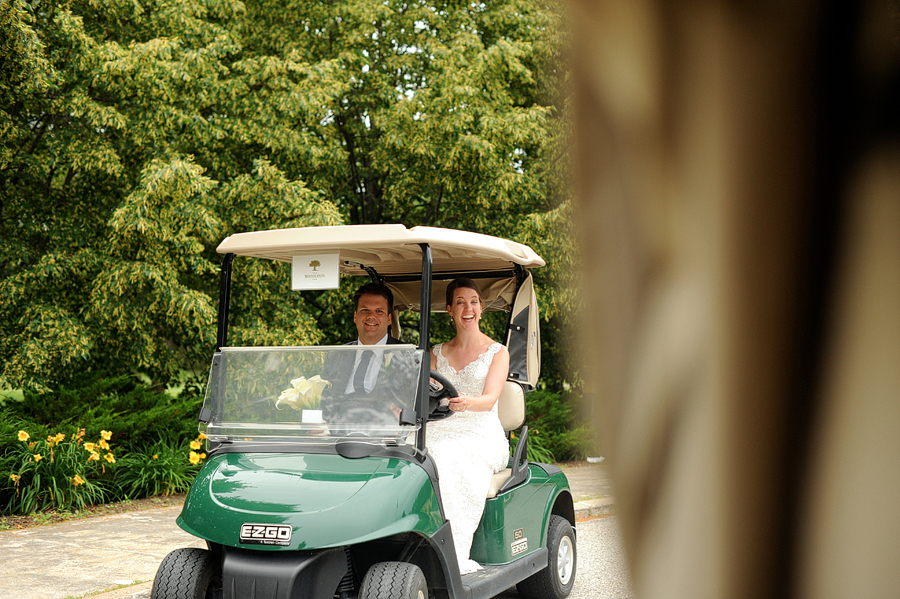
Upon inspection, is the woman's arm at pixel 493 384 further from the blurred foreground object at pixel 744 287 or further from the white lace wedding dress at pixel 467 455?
the blurred foreground object at pixel 744 287

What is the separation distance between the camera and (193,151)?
37.2 feet

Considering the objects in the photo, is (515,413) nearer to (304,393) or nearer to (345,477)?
(304,393)

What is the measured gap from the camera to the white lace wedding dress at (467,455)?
4.70 meters

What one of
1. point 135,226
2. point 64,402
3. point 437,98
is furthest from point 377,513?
point 437,98

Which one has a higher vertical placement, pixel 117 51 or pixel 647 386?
pixel 117 51

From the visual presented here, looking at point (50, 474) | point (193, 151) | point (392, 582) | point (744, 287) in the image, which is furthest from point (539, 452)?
point (744, 287)

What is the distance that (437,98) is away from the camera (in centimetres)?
1122

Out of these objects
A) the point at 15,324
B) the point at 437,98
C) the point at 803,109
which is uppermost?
the point at 437,98

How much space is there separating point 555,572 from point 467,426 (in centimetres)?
129

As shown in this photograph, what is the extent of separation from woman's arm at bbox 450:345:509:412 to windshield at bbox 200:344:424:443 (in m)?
0.51

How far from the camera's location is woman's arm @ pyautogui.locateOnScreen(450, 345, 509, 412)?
16.5ft

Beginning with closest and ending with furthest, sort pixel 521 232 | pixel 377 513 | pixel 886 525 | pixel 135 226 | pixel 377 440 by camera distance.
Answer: pixel 886 525, pixel 377 513, pixel 377 440, pixel 135 226, pixel 521 232

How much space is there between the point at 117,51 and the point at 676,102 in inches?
397

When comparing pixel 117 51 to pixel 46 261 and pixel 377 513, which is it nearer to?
pixel 46 261
